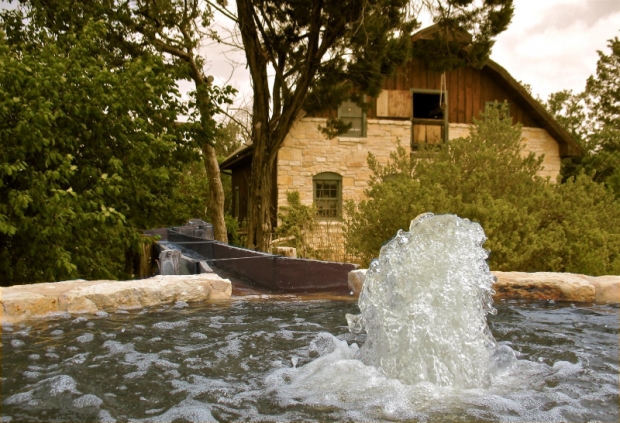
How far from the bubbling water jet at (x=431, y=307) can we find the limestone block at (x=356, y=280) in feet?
7.61

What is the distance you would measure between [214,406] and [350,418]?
693mm

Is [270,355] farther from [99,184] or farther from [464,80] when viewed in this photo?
[464,80]

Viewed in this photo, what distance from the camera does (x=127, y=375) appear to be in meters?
3.45

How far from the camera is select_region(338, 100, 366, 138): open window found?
58.6 ft

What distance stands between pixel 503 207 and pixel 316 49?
5455 millimetres

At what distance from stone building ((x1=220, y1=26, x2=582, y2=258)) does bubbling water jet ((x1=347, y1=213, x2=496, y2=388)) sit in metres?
11.5

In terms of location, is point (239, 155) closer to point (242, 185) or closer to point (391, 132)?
point (242, 185)

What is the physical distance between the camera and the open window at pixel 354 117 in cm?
1788

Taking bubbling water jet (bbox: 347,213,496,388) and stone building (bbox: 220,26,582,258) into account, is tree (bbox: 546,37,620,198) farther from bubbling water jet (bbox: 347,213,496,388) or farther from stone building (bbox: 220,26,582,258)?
bubbling water jet (bbox: 347,213,496,388)

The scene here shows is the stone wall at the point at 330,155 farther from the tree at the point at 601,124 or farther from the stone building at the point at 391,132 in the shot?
the tree at the point at 601,124

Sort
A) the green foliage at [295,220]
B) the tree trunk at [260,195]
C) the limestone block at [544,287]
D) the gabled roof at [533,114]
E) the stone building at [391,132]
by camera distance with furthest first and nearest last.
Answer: the gabled roof at [533,114]
the stone building at [391,132]
the green foliage at [295,220]
the tree trunk at [260,195]
the limestone block at [544,287]

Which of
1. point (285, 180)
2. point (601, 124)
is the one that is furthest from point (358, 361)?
point (601, 124)

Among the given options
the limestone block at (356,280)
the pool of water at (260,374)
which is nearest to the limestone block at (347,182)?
the limestone block at (356,280)

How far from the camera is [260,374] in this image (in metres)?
3.53
